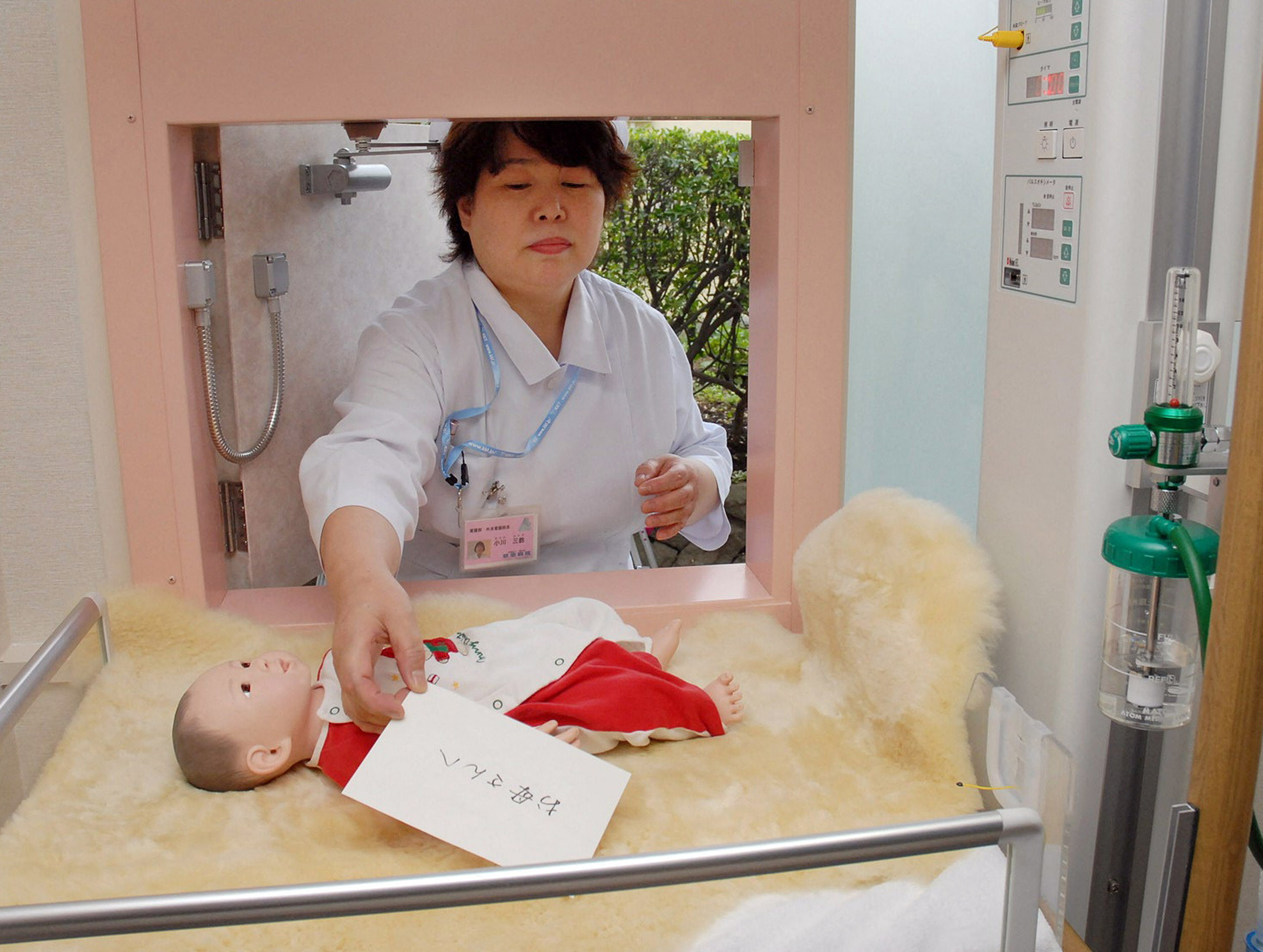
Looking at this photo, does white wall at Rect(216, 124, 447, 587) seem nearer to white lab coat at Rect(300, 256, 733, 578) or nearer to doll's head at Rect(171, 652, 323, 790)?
white lab coat at Rect(300, 256, 733, 578)

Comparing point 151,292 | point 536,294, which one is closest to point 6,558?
point 151,292

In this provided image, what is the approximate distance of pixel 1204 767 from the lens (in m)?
0.87

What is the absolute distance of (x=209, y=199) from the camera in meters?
1.61

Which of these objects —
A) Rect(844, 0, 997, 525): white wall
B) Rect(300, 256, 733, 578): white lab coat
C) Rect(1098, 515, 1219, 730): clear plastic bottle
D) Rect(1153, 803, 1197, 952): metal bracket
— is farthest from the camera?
Rect(300, 256, 733, 578): white lab coat

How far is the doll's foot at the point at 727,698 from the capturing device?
4.39ft

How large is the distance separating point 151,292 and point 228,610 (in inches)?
16.4

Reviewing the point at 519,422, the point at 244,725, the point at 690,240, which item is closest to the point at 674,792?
the point at 244,725

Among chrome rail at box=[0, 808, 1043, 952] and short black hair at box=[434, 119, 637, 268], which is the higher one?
short black hair at box=[434, 119, 637, 268]

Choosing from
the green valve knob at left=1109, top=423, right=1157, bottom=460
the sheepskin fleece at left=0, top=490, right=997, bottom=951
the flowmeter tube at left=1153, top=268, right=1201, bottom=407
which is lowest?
the sheepskin fleece at left=0, top=490, right=997, bottom=951

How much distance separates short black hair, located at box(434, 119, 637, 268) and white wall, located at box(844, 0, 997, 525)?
1.35ft

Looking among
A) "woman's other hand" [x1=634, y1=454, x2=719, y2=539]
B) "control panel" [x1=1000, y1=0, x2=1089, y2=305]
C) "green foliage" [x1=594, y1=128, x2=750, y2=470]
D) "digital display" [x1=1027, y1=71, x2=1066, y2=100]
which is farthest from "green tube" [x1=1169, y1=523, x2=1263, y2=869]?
"green foliage" [x1=594, y1=128, x2=750, y2=470]

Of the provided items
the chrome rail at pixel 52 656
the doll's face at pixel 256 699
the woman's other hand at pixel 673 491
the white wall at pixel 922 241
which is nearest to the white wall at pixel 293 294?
the chrome rail at pixel 52 656

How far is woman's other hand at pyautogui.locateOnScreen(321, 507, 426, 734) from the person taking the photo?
45.9 inches

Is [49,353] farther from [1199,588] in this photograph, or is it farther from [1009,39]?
[1199,588]
